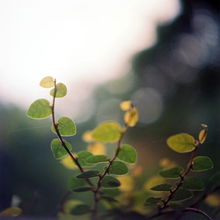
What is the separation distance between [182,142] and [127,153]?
73mm

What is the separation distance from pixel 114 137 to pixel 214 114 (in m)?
2.02

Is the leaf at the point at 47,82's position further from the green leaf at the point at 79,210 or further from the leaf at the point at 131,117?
the green leaf at the point at 79,210

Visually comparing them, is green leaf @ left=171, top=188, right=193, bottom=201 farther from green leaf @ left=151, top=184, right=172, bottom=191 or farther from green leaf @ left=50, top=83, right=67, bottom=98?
green leaf @ left=50, top=83, right=67, bottom=98

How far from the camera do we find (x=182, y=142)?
38 cm

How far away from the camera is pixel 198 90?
296 centimetres

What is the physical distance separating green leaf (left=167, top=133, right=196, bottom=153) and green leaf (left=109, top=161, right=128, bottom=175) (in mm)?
64

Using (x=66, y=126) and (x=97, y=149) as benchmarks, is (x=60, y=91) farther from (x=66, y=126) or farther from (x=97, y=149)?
(x=97, y=149)

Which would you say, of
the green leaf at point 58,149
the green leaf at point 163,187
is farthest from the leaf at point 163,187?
the green leaf at point 58,149

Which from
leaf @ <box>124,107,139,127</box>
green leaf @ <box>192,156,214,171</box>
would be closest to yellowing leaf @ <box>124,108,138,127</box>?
leaf @ <box>124,107,139,127</box>

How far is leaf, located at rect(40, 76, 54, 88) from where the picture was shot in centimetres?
37

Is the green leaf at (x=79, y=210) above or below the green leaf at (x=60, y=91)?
below

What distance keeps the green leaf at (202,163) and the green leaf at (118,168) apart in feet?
0.29

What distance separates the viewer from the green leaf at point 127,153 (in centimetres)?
36

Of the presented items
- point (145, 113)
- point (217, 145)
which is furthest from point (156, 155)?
point (145, 113)
